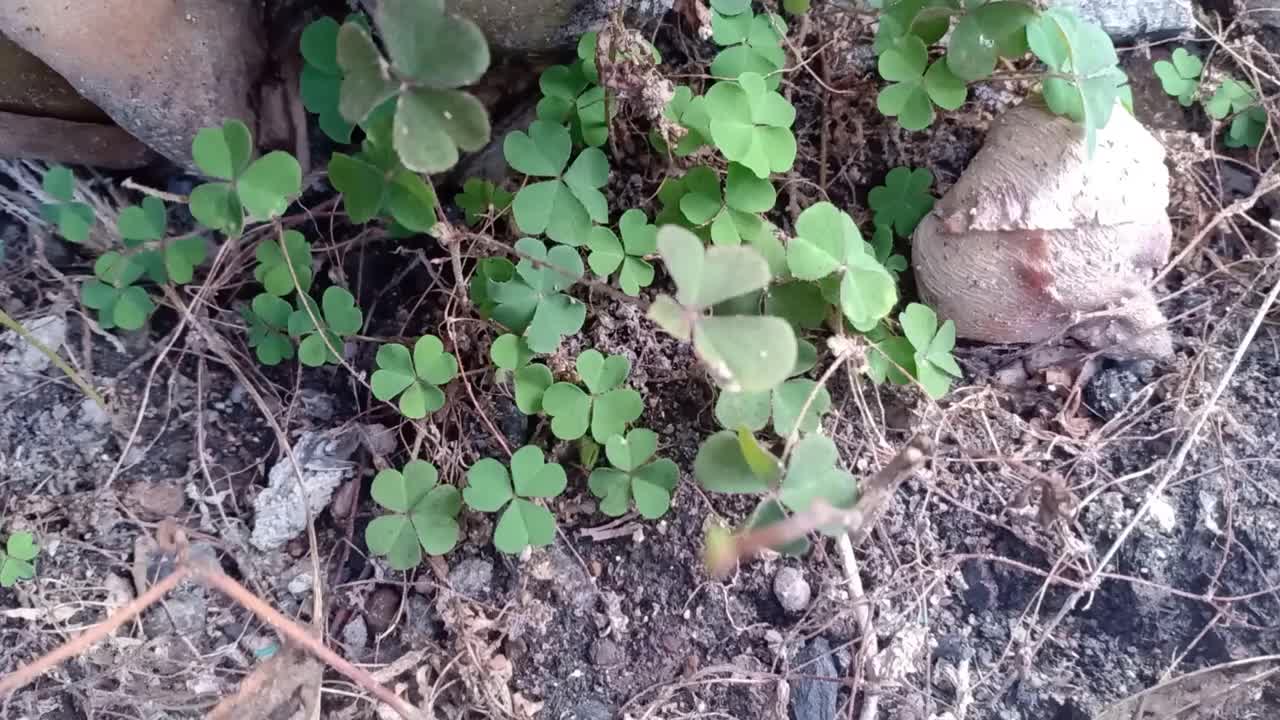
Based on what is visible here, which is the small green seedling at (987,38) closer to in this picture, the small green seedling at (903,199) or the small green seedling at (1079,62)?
the small green seedling at (1079,62)

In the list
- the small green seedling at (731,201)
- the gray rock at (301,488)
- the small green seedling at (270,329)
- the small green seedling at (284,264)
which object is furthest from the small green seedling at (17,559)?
the small green seedling at (731,201)

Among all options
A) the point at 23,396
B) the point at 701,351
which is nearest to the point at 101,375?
the point at 23,396

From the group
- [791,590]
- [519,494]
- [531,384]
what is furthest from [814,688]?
[531,384]

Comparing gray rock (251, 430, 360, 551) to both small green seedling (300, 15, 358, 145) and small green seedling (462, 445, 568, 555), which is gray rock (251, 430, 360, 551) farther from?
small green seedling (300, 15, 358, 145)

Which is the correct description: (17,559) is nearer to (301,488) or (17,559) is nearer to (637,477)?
(301,488)

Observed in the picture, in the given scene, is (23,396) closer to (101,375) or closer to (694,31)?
(101,375)

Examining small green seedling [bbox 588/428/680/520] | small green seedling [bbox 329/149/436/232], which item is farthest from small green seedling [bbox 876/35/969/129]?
small green seedling [bbox 329/149/436/232]
